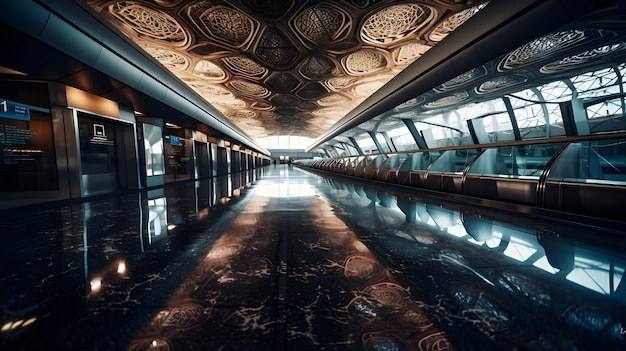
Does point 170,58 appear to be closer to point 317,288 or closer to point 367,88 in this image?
point 367,88

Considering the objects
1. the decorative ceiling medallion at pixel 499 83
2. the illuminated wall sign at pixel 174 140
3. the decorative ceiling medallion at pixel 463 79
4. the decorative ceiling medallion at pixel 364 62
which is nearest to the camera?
the decorative ceiling medallion at pixel 463 79

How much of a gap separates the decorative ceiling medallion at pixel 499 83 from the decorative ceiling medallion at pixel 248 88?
11.9 metres

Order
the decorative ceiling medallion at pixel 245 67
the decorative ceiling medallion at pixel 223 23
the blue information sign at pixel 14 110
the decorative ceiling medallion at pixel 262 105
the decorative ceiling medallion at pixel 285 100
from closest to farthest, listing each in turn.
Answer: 1. the blue information sign at pixel 14 110
2. the decorative ceiling medallion at pixel 223 23
3. the decorative ceiling medallion at pixel 245 67
4. the decorative ceiling medallion at pixel 285 100
5. the decorative ceiling medallion at pixel 262 105

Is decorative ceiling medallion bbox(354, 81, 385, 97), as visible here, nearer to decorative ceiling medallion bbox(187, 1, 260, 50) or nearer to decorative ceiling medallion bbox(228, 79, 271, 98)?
decorative ceiling medallion bbox(228, 79, 271, 98)

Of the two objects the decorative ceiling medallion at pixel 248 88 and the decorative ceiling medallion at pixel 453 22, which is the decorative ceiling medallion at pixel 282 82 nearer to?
the decorative ceiling medallion at pixel 248 88

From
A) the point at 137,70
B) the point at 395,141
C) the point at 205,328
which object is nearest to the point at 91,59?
the point at 137,70

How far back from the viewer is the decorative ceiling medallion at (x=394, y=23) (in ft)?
24.0

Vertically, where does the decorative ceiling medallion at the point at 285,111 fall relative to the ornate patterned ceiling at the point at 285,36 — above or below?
above

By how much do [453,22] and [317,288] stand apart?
10.1 meters

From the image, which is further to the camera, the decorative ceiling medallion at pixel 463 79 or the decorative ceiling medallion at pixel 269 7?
the decorative ceiling medallion at pixel 463 79

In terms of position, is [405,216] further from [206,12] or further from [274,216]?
[206,12]

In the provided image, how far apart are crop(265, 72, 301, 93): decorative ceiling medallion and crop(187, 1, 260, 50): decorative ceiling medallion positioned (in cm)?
370

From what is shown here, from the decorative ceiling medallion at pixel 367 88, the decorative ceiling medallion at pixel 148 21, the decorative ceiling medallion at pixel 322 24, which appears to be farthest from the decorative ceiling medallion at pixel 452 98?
the decorative ceiling medallion at pixel 148 21

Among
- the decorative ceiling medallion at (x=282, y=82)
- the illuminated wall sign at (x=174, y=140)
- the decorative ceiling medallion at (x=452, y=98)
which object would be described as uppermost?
the decorative ceiling medallion at (x=282, y=82)
